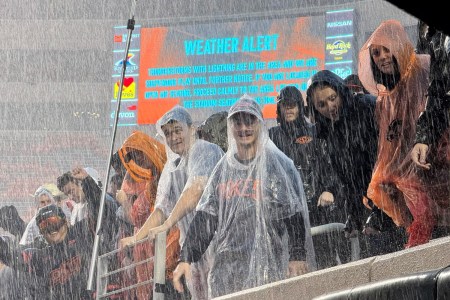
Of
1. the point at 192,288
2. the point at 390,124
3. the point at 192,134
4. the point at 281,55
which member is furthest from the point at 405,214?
the point at 281,55

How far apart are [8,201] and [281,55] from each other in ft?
29.9

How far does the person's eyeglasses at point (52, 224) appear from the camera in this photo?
8.90 meters

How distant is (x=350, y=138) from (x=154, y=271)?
147 centimetres

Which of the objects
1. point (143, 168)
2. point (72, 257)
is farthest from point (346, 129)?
point (72, 257)

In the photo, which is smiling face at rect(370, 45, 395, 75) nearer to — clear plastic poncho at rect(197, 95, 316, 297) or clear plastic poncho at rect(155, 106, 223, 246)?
clear plastic poncho at rect(197, 95, 316, 297)

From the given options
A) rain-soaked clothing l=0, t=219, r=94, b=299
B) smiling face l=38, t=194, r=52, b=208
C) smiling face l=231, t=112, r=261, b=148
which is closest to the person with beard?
smiling face l=231, t=112, r=261, b=148

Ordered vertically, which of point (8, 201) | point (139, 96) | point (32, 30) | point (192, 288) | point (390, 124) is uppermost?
point (32, 30)

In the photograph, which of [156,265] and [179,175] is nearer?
[156,265]

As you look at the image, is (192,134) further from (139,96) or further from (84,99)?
(84,99)

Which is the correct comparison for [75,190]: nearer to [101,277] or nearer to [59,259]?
[59,259]

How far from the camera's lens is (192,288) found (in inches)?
269

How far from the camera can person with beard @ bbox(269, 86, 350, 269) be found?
20.6 ft

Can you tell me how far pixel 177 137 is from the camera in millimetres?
7469

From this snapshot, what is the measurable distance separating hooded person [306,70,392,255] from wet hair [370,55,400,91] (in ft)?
1.02
